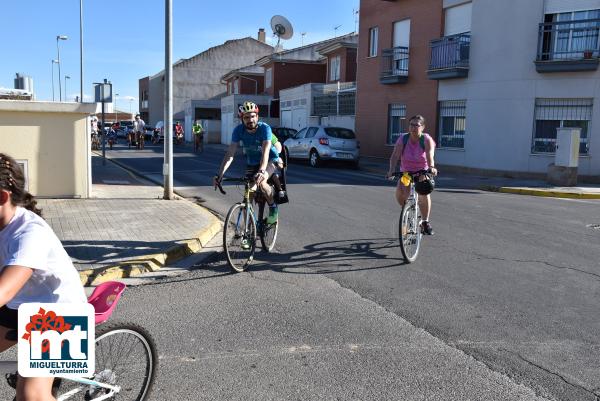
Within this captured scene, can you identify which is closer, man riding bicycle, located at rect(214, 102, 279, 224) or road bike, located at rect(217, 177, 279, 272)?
road bike, located at rect(217, 177, 279, 272)

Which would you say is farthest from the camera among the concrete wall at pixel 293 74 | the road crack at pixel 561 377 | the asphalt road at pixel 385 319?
the concrete wall at pixel 293 74

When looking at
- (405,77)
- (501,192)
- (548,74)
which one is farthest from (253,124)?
(405,77)

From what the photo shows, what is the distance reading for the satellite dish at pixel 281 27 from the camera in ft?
151

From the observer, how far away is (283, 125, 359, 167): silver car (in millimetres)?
22266

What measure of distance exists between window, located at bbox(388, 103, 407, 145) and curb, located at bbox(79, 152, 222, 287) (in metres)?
18.1

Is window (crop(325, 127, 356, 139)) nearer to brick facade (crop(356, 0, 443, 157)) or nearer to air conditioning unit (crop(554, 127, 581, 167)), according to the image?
brick facade (crop(356, 0, 443, 157))

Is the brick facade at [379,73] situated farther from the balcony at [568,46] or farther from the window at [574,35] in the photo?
the window at [574,35]

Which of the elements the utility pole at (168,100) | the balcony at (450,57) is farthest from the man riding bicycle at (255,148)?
the balcony at (450,57)

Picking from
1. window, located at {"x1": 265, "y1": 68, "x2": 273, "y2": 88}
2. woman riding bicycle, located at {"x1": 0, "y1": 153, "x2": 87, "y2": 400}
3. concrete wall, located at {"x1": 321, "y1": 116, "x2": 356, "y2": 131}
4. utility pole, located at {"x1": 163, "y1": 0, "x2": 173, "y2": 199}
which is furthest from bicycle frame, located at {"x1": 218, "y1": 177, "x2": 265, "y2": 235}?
window, located at {"x1": 265, "y1": 68, "x2": 273, "y2": 88}

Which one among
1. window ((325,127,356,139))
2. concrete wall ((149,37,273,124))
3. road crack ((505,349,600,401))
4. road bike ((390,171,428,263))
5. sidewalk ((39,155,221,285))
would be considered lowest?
road crack ((505,349,600,401))

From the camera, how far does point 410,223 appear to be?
6.94m

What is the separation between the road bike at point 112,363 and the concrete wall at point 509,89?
695 inches

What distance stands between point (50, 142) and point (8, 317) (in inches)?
335

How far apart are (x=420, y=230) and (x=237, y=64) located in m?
60.3
